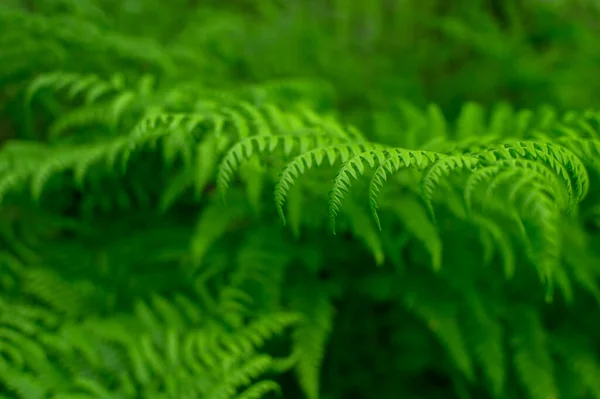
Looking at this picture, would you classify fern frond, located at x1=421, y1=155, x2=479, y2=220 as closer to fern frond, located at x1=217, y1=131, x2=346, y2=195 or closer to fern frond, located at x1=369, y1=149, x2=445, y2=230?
fern frond, located at x1=369, y1=149, x2=445, y2=230

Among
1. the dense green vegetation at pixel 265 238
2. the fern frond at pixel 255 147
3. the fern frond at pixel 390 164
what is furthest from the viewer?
the dense green vegetation at pixel 265 238

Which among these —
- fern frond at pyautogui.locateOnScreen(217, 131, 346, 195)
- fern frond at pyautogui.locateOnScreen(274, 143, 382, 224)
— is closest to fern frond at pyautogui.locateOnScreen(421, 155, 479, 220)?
fern frond at pyautogui.locateOnScreen(274, 143, 382, 224)

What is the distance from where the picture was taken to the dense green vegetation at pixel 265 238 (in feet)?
4.33

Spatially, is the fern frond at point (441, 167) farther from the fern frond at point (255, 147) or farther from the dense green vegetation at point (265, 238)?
the fern frond at point (255, 147)

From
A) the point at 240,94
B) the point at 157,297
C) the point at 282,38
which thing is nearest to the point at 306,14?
the point at 282,38

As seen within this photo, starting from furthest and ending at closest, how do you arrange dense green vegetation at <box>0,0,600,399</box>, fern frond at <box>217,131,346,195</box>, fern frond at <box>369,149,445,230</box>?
1. dense green vegetation at <box>0,0,600,399</box>
2. fern frond at <box>217,131,346,195</box>
3. fern frond at <box>369,149,445,230</box>

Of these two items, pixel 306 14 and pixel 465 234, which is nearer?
pixel 465 234

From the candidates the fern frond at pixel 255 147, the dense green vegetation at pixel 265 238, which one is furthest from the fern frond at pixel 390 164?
the fern frond at pixel 255 147

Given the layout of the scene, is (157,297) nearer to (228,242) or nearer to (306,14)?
(228,242)

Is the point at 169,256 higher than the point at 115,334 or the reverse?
higher

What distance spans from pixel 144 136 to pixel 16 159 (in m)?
0.50

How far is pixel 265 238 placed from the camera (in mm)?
1617

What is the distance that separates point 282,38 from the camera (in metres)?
2.48

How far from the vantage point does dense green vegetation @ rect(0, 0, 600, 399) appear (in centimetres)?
132
